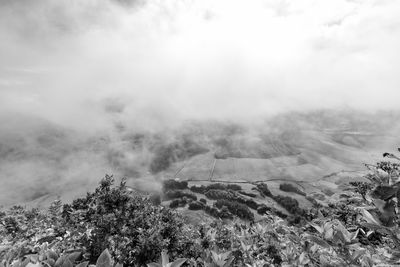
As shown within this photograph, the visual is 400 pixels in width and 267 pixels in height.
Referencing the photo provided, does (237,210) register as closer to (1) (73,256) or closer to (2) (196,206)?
(2) (196,206)

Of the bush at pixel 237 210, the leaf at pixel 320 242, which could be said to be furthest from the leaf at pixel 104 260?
the bush at pixel 237 210

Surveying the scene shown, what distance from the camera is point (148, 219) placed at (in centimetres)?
920

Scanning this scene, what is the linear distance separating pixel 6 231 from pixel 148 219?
9.62 m

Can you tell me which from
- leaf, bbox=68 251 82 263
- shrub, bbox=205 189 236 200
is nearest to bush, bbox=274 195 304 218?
shrub, bbox=205 189 236 200

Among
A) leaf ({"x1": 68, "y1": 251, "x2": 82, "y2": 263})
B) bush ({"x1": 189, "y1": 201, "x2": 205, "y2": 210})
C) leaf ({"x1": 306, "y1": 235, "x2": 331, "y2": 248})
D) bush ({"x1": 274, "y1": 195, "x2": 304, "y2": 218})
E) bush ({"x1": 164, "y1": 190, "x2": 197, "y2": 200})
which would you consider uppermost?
leaf ({"x1": 306, "y1": 235, "x2": 331, "y2": 248})

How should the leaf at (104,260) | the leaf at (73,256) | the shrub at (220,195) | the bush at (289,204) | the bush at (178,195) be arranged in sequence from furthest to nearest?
the bush at (178,195) → the shrub at (220,195) → the bush at (289,204) → the leaf at (73,256) → the leaf at (104,260)

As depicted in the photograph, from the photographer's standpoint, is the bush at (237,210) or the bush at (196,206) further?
the bush at (196,206)

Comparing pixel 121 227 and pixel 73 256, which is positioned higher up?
pixel 73 256

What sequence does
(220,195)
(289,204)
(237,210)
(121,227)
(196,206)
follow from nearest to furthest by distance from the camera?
(121,227), (237,210), (196,206), (289,204), (220,195)

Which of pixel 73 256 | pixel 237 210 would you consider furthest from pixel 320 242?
pixel 237 210

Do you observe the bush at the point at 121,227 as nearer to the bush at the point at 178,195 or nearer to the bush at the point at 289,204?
the bush at the point at 289,204

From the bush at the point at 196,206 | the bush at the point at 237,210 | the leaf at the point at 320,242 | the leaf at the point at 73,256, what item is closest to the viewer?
the leaf at the point at 320,242

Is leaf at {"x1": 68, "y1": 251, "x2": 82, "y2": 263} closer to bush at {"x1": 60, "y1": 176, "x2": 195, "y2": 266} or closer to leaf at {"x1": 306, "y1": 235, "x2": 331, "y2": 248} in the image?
leaf at {"x1": 306, "y1": 235, "x2": 331, "y2": 248}

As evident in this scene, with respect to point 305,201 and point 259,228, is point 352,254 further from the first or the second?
point 305,201
